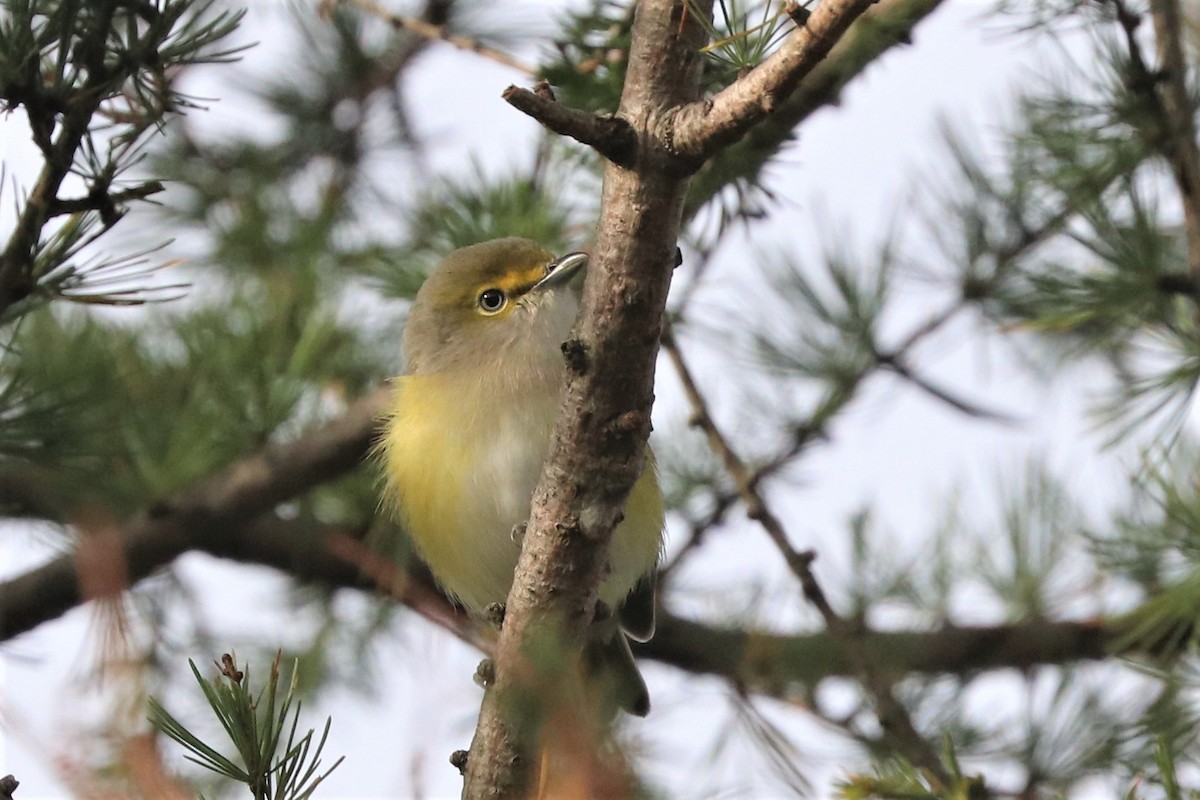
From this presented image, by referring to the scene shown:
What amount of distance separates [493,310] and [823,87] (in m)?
1.03

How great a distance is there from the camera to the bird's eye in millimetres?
3715

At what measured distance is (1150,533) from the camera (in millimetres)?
3385

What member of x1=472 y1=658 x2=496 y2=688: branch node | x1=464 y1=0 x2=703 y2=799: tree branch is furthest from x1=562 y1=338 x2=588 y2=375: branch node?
x1=472 y1=658 x2=496 y2=688: branch node

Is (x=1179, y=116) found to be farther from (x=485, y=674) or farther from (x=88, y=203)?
(x=88, y=203)

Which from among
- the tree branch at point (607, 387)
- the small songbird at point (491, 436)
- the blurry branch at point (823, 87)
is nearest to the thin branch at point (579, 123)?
the tree branch at point (607, 387)

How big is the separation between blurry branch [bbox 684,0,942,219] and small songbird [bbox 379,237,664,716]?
36 cm

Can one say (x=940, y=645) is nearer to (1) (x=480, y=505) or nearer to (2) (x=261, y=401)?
(1) (x=480, y=505)

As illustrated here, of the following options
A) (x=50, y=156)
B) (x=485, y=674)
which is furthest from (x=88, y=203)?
(x=485, y=674)

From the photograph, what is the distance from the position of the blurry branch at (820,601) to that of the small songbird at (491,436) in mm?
198

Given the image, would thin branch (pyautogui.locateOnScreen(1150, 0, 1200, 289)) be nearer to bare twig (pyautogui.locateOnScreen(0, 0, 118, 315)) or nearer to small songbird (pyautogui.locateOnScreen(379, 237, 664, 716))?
small songbird (pyautogui.locateOnScreen(379, 237, 664, 716))

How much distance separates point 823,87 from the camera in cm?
338

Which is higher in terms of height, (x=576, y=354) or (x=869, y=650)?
(x=869, y=650)

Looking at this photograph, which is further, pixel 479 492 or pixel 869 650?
pixel 869 650

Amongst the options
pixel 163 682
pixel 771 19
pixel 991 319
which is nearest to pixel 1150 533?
pixel 991 319
